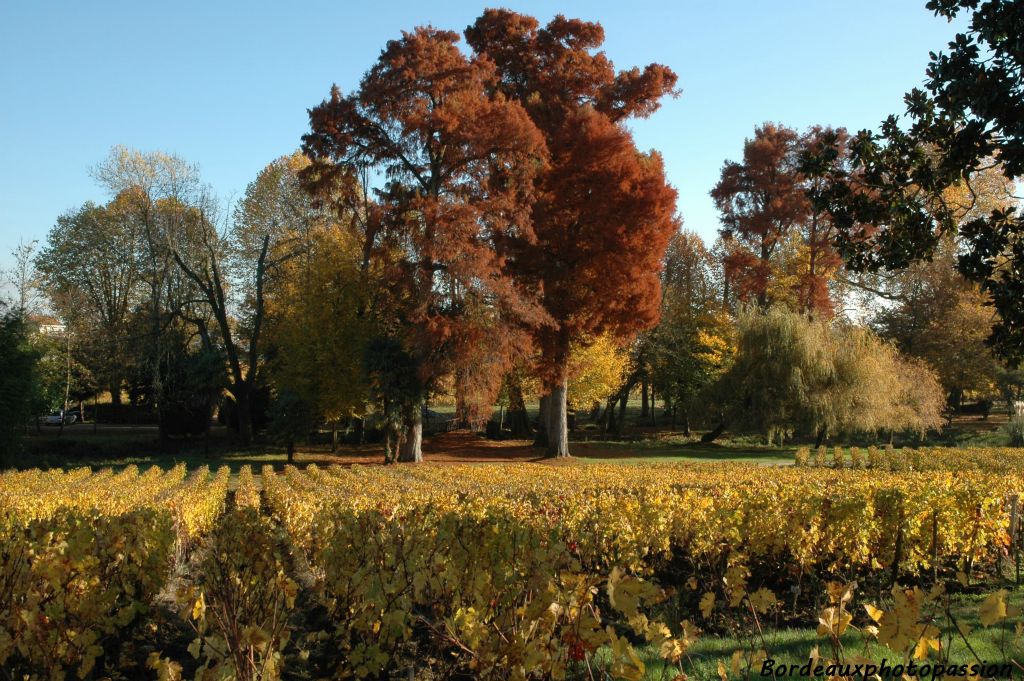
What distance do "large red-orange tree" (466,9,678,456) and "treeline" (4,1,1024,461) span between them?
8 centimetres

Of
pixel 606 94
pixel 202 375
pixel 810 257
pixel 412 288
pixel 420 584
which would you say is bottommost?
pixel 420 584

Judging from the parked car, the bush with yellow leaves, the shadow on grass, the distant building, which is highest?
the distant building

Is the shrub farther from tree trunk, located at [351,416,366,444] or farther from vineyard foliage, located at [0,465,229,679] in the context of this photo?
vineyard foliage, located at [0,465,229,679]

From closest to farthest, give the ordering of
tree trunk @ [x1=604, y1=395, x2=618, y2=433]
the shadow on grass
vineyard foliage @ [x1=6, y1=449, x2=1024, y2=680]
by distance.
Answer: vineyard foliage @ [x1=6, y1=449, x2=1024, y2=680] < the shadow on grass < tree trunk @ [x1=604, y1=395, x2=618, y2=433]

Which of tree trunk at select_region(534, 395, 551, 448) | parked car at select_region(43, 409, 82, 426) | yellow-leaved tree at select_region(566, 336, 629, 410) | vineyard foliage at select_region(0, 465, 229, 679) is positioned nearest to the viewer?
vineyard foliage at select_region(0, 465, 229, 679)

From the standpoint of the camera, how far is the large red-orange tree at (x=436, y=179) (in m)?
22.7

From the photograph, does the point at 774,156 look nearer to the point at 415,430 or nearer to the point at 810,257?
the point at 810,257

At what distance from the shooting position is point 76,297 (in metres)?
33.9

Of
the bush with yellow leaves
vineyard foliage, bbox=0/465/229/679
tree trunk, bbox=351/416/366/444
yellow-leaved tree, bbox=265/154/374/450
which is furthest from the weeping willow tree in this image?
the bush with yellow leaves

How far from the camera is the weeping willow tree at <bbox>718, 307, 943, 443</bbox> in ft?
93.8

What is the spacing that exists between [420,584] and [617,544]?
3541 mm

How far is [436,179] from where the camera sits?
79.6 ft

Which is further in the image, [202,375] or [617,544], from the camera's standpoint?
[202,375]

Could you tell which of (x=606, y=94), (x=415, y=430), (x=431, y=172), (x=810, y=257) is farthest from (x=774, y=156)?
(x=415, y=430)
